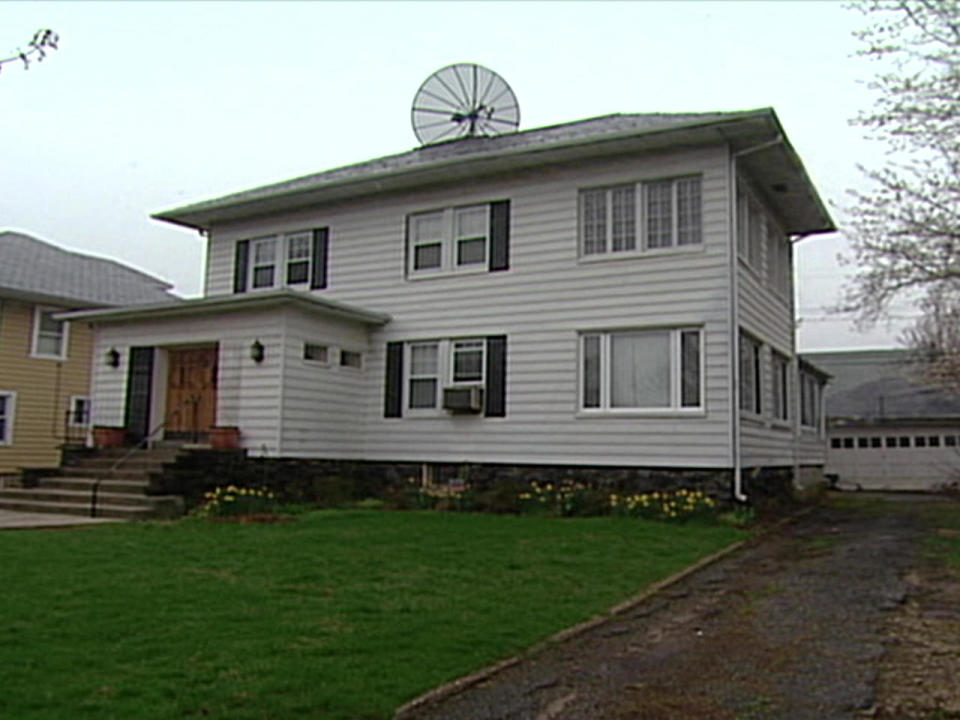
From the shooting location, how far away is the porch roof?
15.3 metres

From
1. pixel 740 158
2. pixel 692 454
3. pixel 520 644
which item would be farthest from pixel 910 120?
pixel 520 644

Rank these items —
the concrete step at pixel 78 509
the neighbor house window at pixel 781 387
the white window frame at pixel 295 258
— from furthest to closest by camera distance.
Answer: the white window frame at pixel 295 258 < the neighbor house window at pixel 781 387 < the concrete step at pixel 78 509

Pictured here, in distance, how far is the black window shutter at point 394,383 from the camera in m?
16.9

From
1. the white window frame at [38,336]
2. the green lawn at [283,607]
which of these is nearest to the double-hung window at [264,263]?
the white window frame at [38,336]

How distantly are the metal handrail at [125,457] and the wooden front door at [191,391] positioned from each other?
5 centimetres

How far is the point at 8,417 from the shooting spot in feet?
70.6

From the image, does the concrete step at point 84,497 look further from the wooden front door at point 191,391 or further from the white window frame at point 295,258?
the white window frame at point 295,258

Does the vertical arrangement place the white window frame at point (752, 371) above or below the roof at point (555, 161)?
below

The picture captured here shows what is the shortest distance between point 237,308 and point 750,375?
8554 mm

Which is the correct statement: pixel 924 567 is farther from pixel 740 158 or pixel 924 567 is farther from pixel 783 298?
pixel 783 298

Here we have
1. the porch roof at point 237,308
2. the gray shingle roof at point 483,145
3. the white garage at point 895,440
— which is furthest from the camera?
the white garage at point 895,440

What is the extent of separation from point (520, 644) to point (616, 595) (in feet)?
6.47

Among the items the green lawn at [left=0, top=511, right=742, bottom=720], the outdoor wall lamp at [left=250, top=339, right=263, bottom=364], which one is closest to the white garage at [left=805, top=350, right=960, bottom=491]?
the green lawn at [left=0, top=511, right=742, bottom=720]

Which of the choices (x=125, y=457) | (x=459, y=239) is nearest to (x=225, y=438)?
(x=125, y=457)
